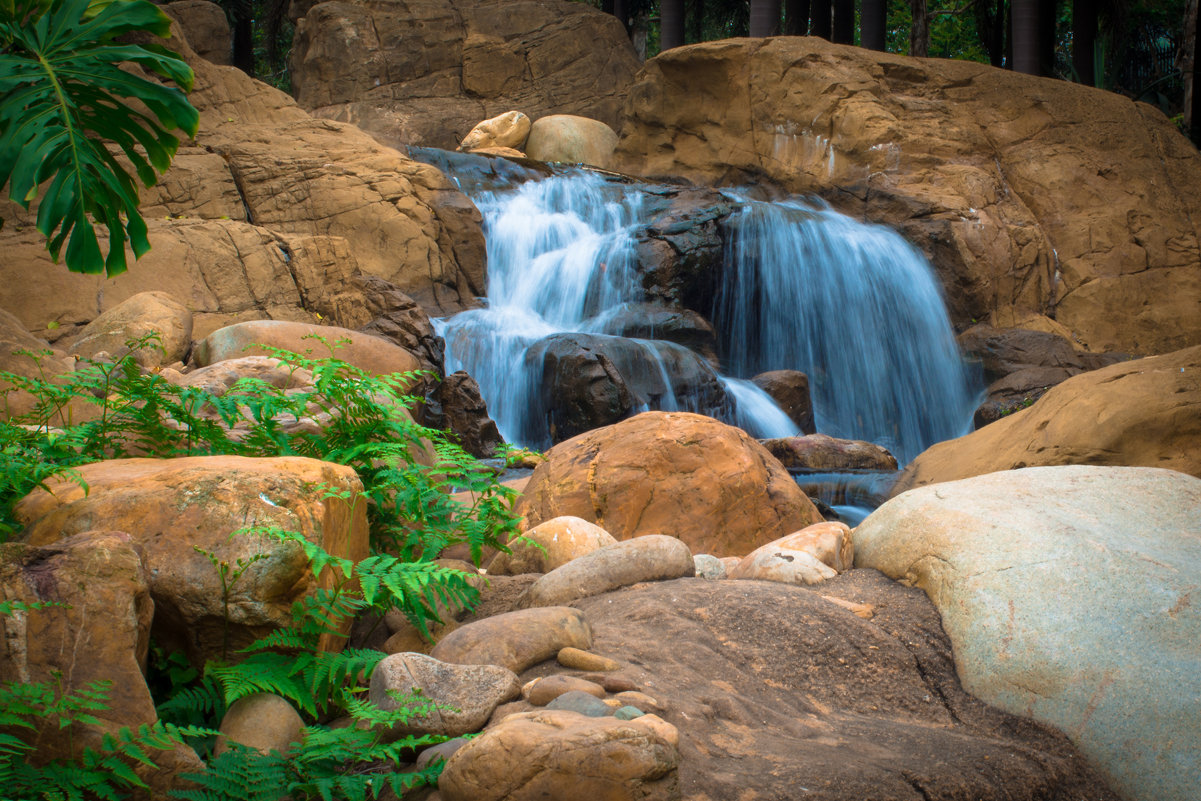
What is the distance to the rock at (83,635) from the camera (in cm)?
229

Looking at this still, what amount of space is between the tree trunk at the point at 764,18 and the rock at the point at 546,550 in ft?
54.7

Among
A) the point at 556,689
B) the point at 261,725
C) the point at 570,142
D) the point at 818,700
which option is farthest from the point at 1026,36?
the point at 261,725

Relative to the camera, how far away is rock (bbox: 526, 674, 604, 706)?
2.58 metres

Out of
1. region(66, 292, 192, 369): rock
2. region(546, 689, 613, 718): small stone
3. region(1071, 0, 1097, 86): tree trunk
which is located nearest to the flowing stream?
region(66, 292, 192, 369): rock

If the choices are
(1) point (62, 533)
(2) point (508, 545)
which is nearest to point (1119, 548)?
(2) point (508, 545)

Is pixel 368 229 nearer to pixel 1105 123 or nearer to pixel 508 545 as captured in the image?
pixel 508 545

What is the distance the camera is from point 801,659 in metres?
3.24

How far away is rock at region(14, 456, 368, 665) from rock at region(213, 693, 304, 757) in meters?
0.22

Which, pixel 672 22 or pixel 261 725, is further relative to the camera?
pixel 672 22

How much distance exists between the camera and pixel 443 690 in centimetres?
258

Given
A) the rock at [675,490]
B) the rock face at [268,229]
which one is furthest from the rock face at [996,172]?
the rock at [675,490]

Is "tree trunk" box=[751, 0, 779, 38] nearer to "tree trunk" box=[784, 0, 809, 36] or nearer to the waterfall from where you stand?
"tree trunk" box=[784, 0, 809, 36]

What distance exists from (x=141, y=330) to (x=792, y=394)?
772cm

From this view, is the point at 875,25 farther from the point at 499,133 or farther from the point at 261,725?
the point at 261,725
